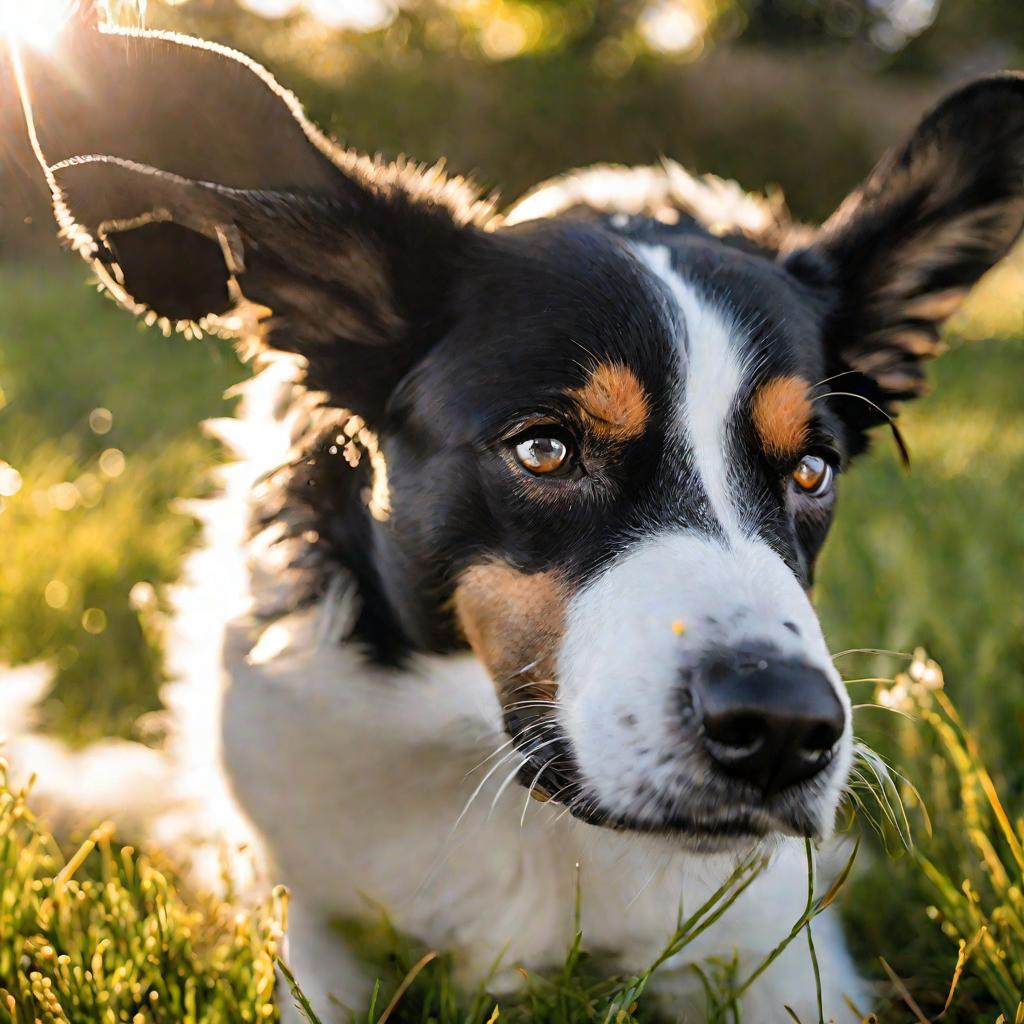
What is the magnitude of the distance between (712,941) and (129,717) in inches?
86.7

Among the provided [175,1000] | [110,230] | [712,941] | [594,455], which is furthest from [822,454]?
[175,1000]

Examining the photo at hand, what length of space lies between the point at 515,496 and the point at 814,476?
64 cm

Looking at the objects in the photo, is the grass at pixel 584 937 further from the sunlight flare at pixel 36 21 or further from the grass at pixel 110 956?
the sunlight flare at pixel 36 21

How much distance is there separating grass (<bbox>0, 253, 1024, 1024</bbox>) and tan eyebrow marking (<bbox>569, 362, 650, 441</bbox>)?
758 millimetres

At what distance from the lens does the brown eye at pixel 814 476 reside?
2346 millimetres

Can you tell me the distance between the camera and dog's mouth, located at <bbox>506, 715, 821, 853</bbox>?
1.87 meters

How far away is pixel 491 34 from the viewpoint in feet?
67.8

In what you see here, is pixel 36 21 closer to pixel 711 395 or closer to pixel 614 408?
pixel 614 408

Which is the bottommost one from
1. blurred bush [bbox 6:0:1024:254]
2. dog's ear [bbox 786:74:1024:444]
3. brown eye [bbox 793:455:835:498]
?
blurred bush [bbox 6:0:1024:254]

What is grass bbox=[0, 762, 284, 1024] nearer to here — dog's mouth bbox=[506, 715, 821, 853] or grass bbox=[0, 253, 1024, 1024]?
grass bbox=[0, 253, 1024, 1024]

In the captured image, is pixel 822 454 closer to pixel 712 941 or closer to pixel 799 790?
pixel 799 790

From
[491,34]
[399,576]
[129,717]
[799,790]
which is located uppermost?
[799,790]

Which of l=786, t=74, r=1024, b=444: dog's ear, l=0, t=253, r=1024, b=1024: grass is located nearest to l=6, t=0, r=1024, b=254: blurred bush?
l=0, t=253, r=1024, b=1024: grass

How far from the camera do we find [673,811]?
6.17 ft
